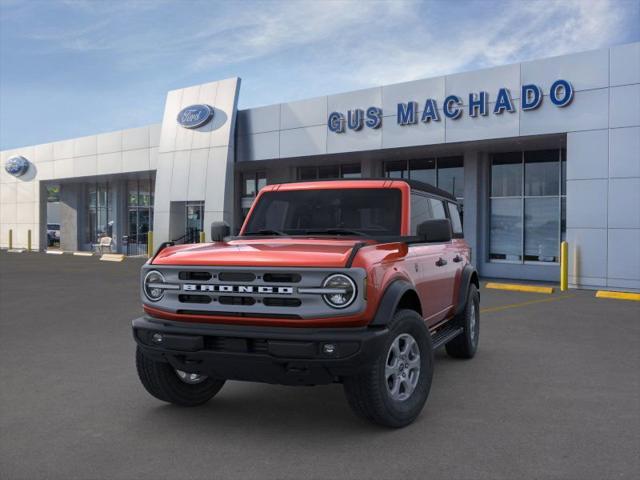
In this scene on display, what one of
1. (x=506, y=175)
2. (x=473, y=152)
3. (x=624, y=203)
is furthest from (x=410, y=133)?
(x=624, y=203)

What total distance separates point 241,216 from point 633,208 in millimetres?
16626

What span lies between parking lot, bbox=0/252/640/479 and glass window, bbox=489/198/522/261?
1121cm

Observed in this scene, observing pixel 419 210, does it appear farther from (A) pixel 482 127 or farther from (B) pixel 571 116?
(A) pixel 482 127

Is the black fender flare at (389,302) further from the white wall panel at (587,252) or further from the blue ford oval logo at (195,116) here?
the blue ford oval logo at (195,116)

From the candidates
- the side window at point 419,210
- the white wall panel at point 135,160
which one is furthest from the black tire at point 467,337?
the white wall panel at point 135,160

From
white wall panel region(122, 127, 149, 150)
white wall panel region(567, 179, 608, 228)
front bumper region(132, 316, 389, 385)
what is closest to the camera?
front bumper region(132, 316, 389, 385)

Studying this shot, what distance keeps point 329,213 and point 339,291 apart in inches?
66.8

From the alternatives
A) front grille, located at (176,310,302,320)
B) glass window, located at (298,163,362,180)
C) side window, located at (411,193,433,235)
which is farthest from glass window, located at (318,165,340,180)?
front grille, located at (176,310,302,320)

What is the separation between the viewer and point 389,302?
427 centimetres

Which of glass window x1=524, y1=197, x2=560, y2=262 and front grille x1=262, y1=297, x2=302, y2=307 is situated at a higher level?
glass window x1=524, y1=197, x2=560, y2=262

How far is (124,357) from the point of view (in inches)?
276

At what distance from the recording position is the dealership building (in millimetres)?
14688

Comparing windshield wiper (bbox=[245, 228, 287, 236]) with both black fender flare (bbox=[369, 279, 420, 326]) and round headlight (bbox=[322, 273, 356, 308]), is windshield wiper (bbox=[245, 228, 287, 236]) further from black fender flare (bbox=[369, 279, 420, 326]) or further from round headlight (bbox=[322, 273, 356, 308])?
round headlight (bbox=[322, 273, 356, 308])

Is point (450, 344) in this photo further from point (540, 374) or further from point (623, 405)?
point (623, 405)
